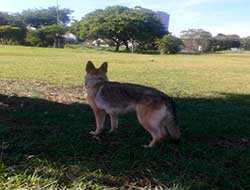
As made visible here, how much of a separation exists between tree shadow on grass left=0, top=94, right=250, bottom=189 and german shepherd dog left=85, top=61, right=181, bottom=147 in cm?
26

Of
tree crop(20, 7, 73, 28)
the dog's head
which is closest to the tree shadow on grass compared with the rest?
the dog's head

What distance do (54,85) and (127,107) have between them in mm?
7394

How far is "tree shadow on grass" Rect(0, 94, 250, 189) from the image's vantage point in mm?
4930

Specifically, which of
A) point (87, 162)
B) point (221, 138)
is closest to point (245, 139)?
point (221, 138)

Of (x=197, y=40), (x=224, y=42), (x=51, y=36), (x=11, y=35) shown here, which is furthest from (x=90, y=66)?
(x=224, y=42)

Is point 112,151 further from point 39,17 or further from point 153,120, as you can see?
point 39,17

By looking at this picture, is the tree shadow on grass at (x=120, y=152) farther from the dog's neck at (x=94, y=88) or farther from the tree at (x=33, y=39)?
the tree at (x=33, y=39)

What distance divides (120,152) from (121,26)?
64664 millimetres

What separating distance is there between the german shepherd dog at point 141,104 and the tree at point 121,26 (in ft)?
205

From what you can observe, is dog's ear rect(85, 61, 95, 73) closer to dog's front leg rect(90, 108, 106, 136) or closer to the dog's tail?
dog's front leg rect(90, 108, 106, 136)

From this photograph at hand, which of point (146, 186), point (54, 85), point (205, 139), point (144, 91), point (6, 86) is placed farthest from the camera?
point (54, 85)

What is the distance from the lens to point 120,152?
5906 mm

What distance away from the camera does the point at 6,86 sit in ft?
40.0

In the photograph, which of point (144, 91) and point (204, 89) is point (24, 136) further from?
point (204, 89)
